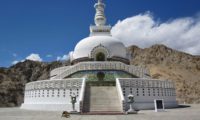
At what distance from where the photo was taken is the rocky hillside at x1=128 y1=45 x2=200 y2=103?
85438 mm

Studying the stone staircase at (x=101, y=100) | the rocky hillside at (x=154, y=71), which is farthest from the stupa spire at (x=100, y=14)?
the rocky hillside at (x=154, y=71)

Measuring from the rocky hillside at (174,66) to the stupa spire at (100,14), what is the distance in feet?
144

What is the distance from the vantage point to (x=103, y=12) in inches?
1752

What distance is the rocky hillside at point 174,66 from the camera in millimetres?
85438

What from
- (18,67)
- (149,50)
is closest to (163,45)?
(149,50)

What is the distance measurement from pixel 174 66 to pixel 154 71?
1252 centimetres

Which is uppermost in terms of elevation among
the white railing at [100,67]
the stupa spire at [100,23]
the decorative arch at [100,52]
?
the stupa spire at [100,23]

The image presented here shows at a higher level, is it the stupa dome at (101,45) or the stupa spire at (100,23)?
the stupa spire at (100,23)

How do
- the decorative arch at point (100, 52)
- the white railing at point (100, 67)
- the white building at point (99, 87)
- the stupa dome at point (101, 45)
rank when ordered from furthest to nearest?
the stupa dome at point (101, 45) → the decorative arch at point (100, 52) → the white railing at point (100, 67) → the white building at point (99, 87)

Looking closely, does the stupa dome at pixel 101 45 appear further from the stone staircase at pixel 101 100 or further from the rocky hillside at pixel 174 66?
the rocky hillside at pixel 174 66

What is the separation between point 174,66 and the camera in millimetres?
103062

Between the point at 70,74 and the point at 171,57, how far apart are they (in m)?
82.1

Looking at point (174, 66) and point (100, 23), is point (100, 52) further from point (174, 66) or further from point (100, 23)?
point (174, 66)

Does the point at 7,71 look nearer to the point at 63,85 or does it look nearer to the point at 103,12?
the point at 103,12
